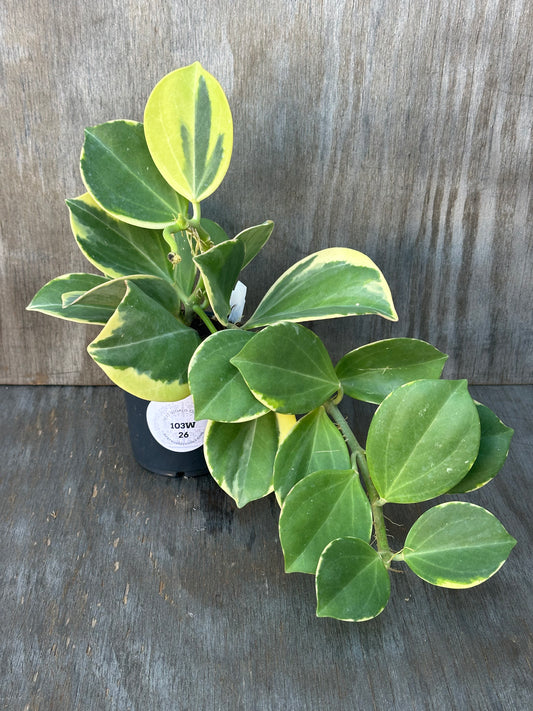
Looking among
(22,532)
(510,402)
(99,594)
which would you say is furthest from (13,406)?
(510,402)

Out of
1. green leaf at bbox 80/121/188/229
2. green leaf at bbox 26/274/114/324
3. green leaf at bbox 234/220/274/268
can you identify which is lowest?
green leaf at bbox 26/274/114/324

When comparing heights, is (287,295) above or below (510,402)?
above

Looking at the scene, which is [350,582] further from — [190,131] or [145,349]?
[190,131]

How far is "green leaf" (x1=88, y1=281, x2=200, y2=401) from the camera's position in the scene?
1.68ft

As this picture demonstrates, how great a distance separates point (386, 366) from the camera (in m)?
0.61

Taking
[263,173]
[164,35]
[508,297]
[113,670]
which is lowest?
[113,670]

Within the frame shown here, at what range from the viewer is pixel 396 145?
765 mm

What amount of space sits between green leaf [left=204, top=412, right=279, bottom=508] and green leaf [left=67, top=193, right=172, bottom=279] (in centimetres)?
19

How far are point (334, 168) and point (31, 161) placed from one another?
1.28ft

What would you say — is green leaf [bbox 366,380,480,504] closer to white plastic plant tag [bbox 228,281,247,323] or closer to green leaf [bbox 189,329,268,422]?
green leaf [bbox 189,329,268,422]

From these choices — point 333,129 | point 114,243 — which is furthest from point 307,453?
point 333,129

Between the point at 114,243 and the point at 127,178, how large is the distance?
0.07m

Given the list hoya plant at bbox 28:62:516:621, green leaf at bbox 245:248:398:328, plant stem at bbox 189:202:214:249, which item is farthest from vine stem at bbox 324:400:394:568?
plant stem at bbox 189:202:214:249

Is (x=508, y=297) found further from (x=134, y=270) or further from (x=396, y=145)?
(x=134, y=270)
